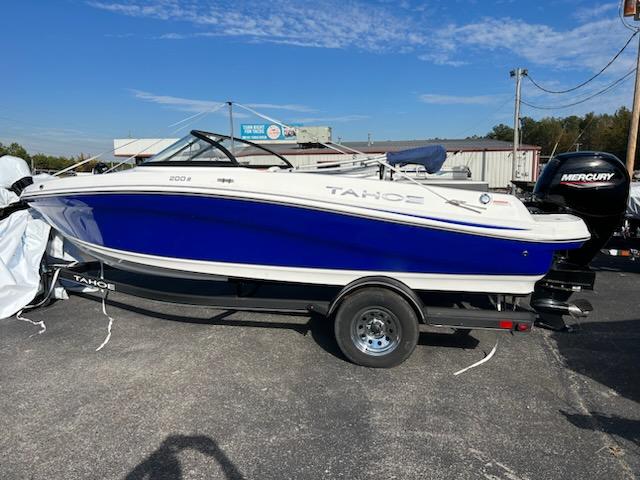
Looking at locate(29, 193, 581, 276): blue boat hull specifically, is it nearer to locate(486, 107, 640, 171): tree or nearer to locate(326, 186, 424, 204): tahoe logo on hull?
locate(326, 186, 424, 204): tahoe logo on hull

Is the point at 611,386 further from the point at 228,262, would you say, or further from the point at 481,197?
the point at 228,262

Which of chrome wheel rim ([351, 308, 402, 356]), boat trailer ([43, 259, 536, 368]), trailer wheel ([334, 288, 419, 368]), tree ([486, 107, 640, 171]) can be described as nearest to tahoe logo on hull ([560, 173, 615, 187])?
boat trailer ([43, 259, 536, 368])

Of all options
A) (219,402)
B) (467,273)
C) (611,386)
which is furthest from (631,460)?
(219,402)

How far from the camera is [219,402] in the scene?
9.56 feet

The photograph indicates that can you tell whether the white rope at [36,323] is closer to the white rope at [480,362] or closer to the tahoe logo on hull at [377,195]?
the tahoe logo on hull at [377,195]

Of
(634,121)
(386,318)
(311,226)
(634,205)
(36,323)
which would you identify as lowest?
(36,323)

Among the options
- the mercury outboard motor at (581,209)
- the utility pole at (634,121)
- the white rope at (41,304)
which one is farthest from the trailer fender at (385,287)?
the utility pole at (634,121)

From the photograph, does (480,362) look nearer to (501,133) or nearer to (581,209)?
(581,209)

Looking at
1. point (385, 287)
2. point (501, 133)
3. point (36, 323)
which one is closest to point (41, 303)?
point (36, 323)

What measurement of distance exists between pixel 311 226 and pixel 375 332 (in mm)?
987

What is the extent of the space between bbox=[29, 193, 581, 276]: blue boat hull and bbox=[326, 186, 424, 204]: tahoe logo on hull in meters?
0.17

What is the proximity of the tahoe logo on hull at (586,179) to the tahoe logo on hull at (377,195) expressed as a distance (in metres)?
1.59

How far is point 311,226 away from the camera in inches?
132

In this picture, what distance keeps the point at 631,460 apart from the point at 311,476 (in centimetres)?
171
